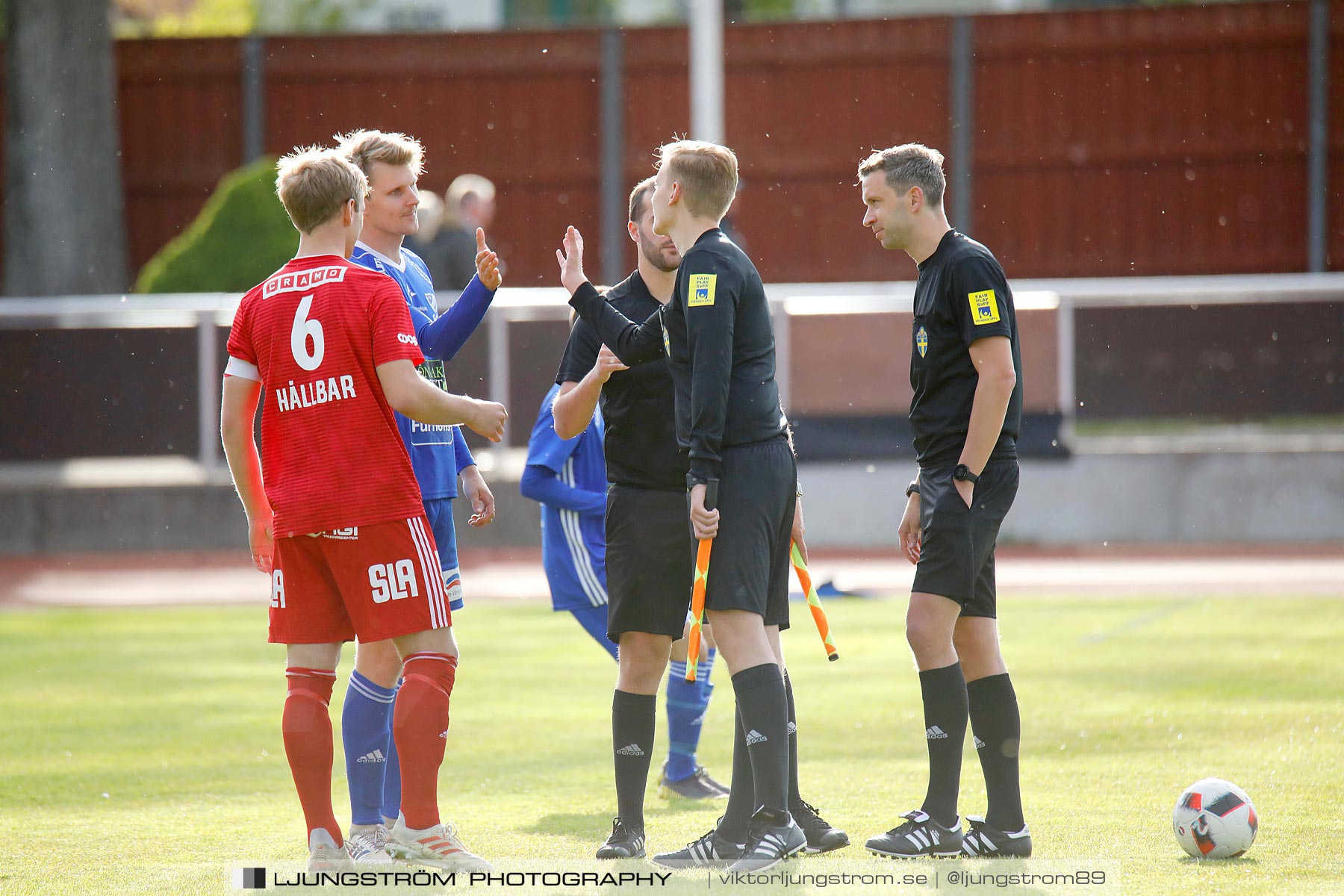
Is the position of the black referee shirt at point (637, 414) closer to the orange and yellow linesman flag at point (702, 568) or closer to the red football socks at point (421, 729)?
the orange and yellow linesman flag at point (702, 568)

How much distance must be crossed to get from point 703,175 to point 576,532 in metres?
1.88

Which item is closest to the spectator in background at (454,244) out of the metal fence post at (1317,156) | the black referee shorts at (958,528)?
the black referee shorts at (958,528)

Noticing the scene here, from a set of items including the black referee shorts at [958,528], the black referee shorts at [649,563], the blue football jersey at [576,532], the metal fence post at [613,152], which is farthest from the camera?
the metal fence post at [613,152]

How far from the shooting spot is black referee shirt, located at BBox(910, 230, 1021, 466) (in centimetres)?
448

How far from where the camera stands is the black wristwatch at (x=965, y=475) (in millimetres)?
4465

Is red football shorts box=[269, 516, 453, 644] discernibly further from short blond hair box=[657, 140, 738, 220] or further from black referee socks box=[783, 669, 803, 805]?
short blond hair box=[657, 140, 738, 220]

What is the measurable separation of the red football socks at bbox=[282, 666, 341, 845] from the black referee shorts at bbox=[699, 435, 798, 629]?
89 cm

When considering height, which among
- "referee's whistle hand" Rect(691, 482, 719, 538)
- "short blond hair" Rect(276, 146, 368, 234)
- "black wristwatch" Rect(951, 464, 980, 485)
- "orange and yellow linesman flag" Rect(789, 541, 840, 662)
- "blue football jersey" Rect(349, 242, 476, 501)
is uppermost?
"short blond hair" Rect(276, 146, 368, 234)

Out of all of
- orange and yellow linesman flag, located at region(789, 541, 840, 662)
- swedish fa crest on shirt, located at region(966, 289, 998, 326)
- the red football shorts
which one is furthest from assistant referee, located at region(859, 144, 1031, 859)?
the red football shorts

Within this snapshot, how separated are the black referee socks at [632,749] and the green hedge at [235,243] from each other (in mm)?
12544

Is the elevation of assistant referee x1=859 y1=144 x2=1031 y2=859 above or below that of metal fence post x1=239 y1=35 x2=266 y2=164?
below

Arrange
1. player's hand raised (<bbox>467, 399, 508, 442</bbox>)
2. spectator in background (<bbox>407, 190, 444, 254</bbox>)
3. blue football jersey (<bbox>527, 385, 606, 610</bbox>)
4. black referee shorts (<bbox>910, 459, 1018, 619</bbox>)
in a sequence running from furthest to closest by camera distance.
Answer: spectator in background (<bbox>407, 190, 444, 254</bbox>), blue football jersey (<bbox>527, 385, 606, 610</bbox>), black referee shorts (<bbox>910, 459, 1018, 619</bbox>), player's hand raised (<bbox>467, 399, 508, 442</bbox>)

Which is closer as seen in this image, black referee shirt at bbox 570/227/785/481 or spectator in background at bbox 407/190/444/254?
black referee shirt at bbox 570/227/785/481

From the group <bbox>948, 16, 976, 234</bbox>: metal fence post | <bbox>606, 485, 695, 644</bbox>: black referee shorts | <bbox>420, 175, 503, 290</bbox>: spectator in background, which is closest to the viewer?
<bbox>606, 485, 695, 644</bbox>: black referee shorts
